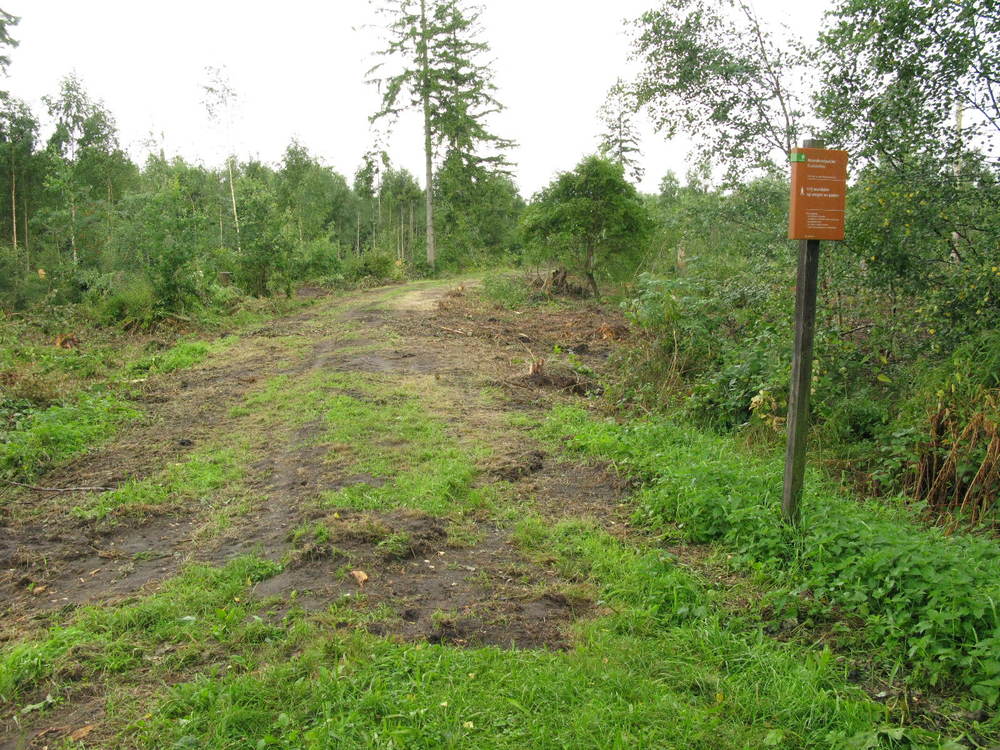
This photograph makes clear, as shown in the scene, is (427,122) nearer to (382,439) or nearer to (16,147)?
(16,147)

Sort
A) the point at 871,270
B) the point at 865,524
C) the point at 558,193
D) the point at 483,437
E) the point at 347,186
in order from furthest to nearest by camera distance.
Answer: the point at 347,186 → the point at 558,193 → the point at 483,437 → the point at 871,270 → the point at 865,524

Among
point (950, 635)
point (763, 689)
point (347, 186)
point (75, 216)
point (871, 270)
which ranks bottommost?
point (763, 689)

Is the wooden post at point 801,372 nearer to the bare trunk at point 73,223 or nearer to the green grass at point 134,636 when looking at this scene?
the green grass at point 134,636

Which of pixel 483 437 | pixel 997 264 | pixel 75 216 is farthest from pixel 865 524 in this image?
pixel 75 216

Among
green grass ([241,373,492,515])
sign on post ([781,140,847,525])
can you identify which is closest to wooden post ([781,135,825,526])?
sign on post ([781,140,847,525])

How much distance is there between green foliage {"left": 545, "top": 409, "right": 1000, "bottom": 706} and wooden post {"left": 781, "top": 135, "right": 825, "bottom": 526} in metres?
0.17

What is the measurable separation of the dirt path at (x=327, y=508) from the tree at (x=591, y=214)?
796 cm

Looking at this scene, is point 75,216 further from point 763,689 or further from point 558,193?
point 763,689

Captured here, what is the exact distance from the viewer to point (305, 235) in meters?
34.0

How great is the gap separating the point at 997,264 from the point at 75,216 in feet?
77.5

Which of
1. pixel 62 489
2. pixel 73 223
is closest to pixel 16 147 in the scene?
pixel 73 223

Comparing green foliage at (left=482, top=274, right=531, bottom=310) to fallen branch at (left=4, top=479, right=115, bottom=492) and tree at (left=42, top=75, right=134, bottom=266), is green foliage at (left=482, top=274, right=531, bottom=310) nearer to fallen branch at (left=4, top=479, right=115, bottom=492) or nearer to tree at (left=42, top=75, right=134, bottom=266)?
fallen branch at (left=4, top=479, right=115, bottom=492)

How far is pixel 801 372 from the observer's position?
407 centimetres

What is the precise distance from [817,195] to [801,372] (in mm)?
1045
